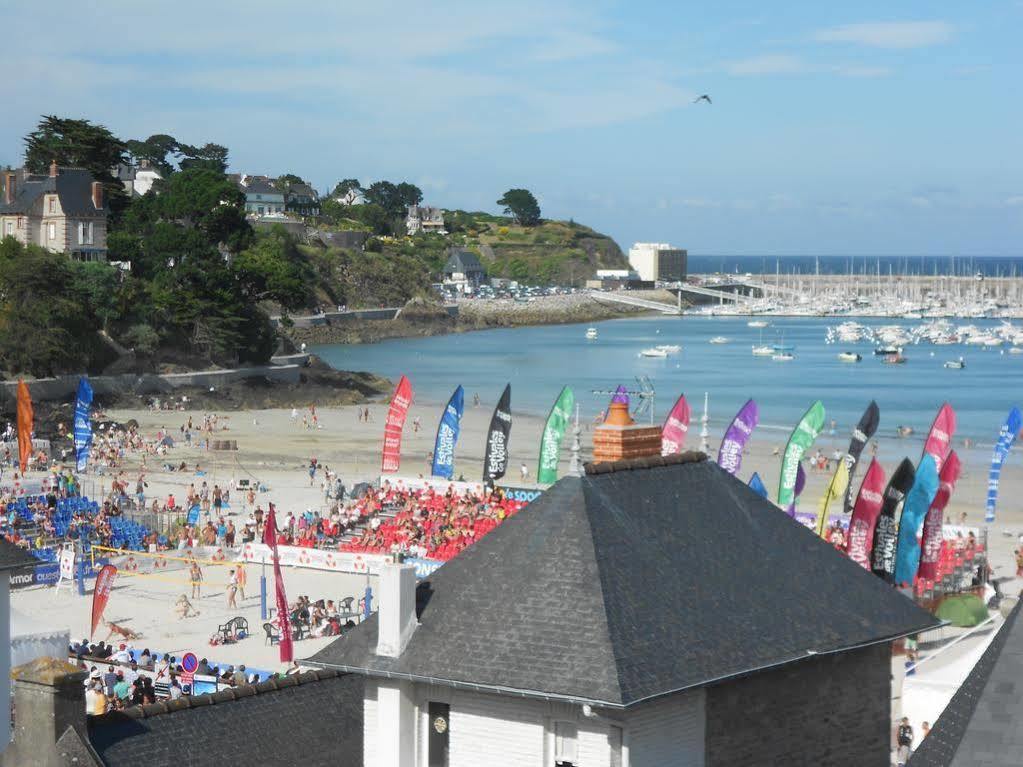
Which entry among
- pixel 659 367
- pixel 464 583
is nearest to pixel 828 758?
pixel 464 583

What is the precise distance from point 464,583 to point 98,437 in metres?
48.8

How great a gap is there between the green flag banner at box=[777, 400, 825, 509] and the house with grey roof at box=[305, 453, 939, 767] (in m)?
19.5

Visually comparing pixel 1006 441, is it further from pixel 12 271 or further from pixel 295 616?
pixel 12 271

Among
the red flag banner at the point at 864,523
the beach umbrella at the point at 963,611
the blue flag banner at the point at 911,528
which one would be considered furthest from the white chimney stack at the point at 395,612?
the beach umbrella at the point at 963,611

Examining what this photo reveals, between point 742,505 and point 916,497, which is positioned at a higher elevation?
point 742,505

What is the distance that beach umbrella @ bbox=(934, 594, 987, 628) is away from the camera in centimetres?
2653

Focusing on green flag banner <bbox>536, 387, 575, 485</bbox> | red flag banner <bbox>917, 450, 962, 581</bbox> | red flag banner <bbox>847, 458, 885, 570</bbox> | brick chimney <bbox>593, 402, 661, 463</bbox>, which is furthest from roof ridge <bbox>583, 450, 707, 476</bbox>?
green flag banner <bbox>536, 387, 575, 485</bbox>

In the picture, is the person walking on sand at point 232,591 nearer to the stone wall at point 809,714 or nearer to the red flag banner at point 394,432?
the red flag banner at point 394,432

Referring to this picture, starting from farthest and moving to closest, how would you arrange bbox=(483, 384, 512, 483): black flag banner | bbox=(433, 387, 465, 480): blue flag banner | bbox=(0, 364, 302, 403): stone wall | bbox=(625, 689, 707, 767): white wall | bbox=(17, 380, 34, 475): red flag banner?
bbox=(0, 364, 302, 403): stone wall < bbox=(17, 380, 34, 475): red flag banner < bbox=(433, 387, 465, 480): blue flag banner < bbox=(483, 384, 512, 483): black flag banner < bbox=(625, 689, 707, 767): white wall

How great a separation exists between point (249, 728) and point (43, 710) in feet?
5.90

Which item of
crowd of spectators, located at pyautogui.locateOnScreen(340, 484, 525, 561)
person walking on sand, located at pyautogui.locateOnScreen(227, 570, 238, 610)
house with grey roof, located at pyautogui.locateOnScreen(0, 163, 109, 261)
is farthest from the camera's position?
house with grey roof, located at pyautogui.locateOnScreen(0, 163, 109, 261)

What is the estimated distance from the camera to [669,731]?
1062 cm

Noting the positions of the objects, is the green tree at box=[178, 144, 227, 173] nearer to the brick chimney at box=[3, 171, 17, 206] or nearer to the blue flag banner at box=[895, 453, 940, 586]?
the brick chimney at box=[3, 171, 17, 206]

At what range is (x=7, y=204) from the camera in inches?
3563
